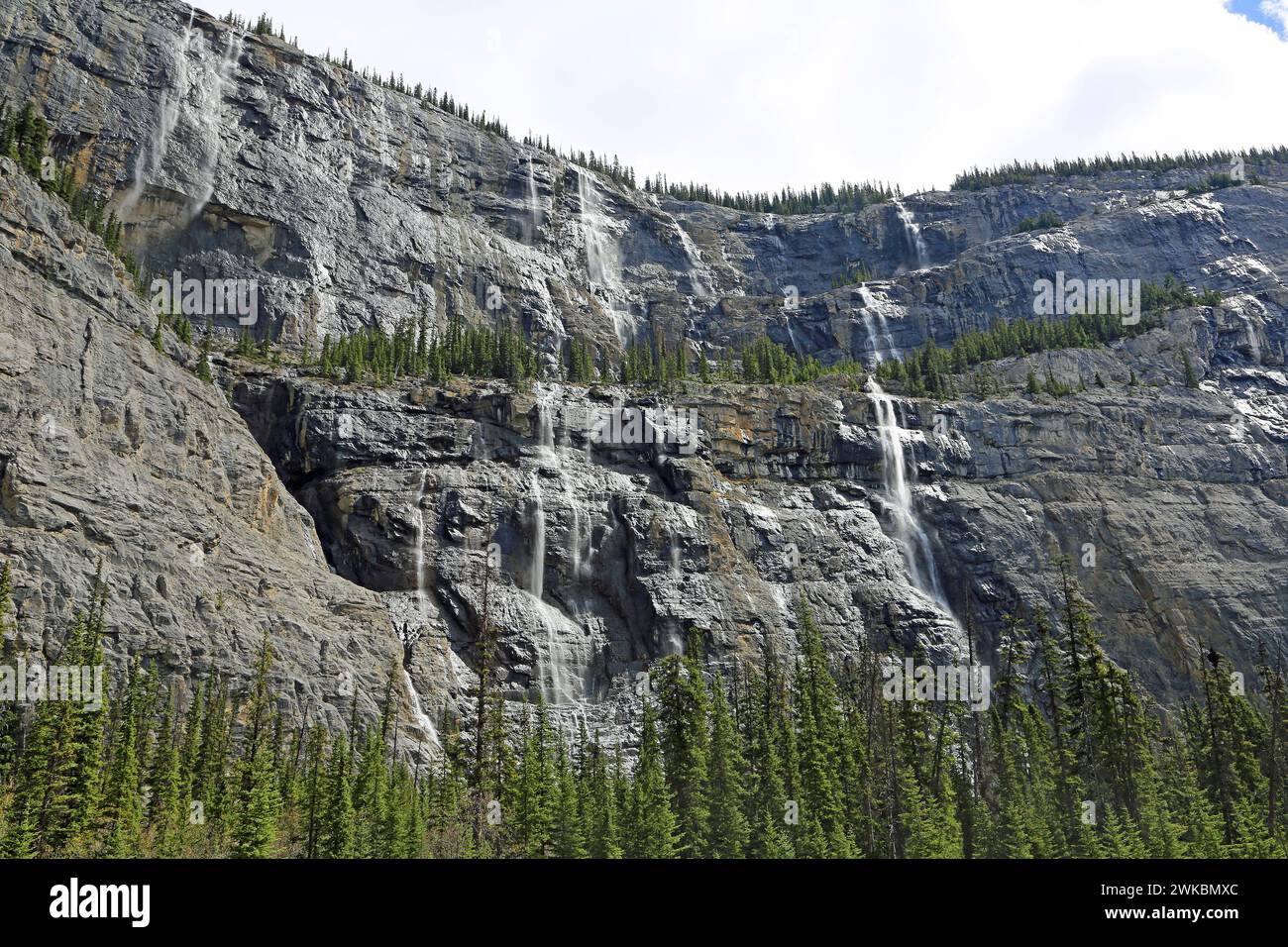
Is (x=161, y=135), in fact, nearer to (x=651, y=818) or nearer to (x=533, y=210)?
(x=533, y=210)

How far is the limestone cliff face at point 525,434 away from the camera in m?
68.8

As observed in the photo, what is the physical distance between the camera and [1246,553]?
10112cm

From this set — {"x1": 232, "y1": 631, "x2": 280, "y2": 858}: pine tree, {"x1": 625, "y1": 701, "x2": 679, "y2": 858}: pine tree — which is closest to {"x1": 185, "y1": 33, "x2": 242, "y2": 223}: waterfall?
{"x1": 232, "y1": 631, "x2": 280, "y2": 858}: pine tree

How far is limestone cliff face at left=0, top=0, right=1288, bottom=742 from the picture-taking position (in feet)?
226

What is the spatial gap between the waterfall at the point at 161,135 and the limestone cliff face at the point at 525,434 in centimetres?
35

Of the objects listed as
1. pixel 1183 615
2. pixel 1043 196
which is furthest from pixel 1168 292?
pixel 1183 615

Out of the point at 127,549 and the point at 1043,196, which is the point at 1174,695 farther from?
the point at 1043,196

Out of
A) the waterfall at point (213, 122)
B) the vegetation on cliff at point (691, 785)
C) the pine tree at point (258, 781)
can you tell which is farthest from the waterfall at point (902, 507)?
the waterfall at point (213, 122)

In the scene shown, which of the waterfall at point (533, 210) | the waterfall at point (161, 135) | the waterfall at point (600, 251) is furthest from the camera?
the waterfall at point (600, 251)

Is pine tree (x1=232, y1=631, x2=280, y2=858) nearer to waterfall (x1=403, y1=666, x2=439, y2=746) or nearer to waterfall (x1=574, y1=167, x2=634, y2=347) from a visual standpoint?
waterfall (x1=403, y1=666, x2=439, y2=746)

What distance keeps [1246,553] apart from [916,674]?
42941 mm

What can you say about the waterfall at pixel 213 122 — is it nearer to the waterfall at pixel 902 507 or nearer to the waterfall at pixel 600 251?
the waterfall at pixel 600 251

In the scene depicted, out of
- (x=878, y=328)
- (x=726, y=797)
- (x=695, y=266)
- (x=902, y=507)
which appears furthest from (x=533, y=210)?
(x=726, y=797)

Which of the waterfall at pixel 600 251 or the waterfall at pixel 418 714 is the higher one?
the waterfall at pixel 600 251
